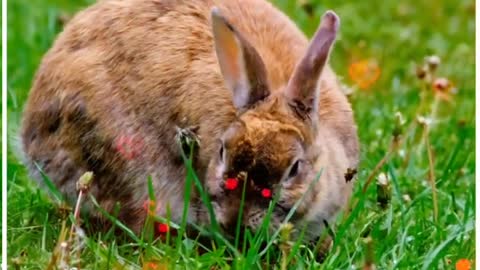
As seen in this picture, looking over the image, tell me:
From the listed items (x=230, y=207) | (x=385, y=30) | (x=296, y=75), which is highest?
(x=296, y=75)

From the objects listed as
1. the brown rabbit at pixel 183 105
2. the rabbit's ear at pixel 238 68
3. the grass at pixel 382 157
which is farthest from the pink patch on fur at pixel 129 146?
the rabbit's ear at pixel 238 68

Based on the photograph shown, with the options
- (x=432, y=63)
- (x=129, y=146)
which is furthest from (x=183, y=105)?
(x=432, y=63)

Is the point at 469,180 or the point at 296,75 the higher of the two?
the point at 296,75

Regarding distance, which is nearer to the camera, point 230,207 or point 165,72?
point 230,207

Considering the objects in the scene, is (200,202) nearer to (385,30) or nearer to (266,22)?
(266,22)

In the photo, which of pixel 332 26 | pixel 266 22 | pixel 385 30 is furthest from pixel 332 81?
pixel 385 30

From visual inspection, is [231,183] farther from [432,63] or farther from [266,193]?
[432,63]
